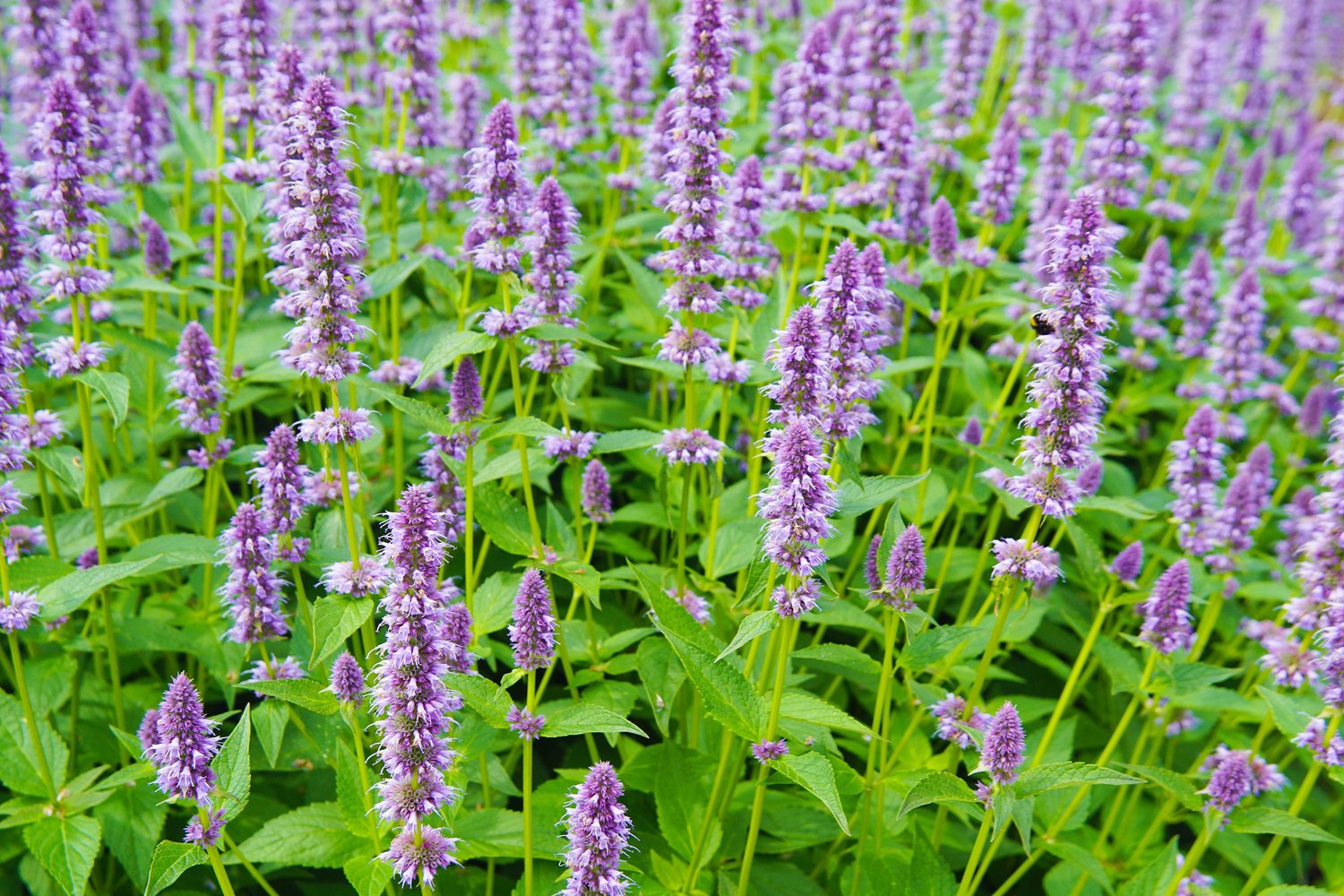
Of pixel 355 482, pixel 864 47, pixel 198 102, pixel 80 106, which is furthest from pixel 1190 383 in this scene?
pixel 198 102

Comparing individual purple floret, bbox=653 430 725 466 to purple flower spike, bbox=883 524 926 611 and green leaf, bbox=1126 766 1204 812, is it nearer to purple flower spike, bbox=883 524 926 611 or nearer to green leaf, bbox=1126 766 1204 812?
purple flower spike, bbox=883 524 926 611

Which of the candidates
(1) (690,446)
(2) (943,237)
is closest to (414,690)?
(1) (690,446)

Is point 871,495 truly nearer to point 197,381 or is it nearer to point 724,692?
point 724,692

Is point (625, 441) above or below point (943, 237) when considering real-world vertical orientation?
below

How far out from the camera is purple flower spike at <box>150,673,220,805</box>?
12.5ft

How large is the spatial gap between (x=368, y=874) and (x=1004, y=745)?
2.61 meters

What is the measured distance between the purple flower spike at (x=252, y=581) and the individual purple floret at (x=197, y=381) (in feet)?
3.18

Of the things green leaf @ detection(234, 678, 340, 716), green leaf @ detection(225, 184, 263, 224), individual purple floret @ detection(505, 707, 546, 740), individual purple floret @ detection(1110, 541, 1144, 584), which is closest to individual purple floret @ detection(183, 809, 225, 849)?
green leaf @ detection(234, 678, 340, 716)

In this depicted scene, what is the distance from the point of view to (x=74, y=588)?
4.77 m

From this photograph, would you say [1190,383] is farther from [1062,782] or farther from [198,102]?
[198,102]

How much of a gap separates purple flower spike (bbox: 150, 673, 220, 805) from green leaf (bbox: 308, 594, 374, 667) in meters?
0.46

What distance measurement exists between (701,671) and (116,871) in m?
3.79

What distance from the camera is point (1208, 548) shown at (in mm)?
6535

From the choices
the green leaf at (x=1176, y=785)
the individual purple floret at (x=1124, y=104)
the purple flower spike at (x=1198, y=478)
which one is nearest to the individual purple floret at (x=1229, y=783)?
the green leaf at (x=1176, y=785)
